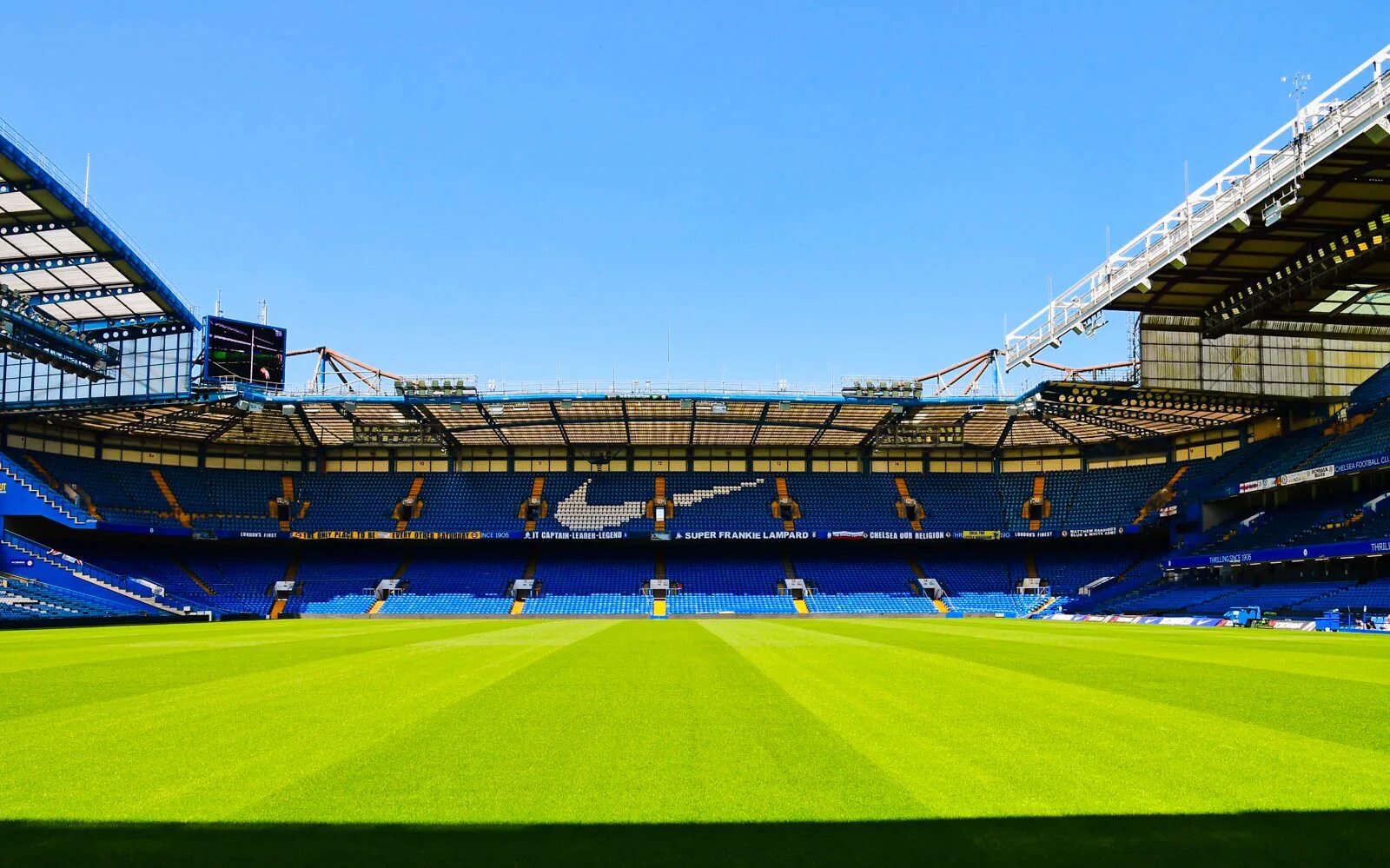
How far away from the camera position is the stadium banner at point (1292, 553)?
3862 cm

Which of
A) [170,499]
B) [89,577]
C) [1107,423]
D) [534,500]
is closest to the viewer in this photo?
[89,577]

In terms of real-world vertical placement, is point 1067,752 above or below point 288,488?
below

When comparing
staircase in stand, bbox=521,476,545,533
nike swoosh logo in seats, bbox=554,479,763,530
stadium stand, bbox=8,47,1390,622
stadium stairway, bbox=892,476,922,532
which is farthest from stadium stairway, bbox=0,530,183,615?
stadium stairway, bbox=892,476,922,532

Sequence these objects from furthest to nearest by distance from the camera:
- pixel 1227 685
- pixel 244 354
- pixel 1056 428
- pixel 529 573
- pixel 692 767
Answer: pixel 529 573, pixel 1056 428, pixel 244 354, pixel 1227 685, pixel 692 767

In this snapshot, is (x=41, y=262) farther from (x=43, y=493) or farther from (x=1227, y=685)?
(x=1227, y=685)

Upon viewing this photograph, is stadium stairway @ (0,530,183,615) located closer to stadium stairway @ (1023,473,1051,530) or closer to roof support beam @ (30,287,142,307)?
roof support beam @ (30,287,142,307)

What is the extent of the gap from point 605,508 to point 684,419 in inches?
353

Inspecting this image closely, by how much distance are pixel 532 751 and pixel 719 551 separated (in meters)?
59.4

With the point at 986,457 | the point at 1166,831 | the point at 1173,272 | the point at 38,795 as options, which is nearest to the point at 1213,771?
the point at 1166,831

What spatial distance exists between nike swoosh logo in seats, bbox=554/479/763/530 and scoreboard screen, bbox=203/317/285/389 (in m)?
19.2

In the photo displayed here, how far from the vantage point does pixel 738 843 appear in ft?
15.2

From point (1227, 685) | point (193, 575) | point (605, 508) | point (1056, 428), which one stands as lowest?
point (193, 575)

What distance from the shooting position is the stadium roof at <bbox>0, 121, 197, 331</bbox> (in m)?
32.8

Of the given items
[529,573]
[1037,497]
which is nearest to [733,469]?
[529,573]
